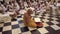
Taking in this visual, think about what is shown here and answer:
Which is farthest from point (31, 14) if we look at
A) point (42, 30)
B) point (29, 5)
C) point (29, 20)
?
point (42, 30)

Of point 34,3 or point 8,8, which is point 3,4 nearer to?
point 8,8

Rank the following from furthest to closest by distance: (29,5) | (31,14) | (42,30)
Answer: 1. (29,5)
2. (31,14)
3. (42,30)

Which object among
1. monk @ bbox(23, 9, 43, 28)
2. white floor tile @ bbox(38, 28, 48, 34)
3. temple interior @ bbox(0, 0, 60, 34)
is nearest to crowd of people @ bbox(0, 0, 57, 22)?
temple interior @ bbox(0, 0, 60, 34)

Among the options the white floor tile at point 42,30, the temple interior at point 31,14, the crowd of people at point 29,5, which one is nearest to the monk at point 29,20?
the temple interior at point 31,14

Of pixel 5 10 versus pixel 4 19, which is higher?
pixel 5 10

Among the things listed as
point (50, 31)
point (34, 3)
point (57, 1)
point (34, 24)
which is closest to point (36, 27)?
point (34, 24)

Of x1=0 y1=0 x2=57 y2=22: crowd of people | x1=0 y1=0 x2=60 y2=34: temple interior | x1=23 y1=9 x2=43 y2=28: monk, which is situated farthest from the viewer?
x1=0 y1=0 x2=57 y2=22: crowd of people

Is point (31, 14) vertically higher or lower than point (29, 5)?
lower

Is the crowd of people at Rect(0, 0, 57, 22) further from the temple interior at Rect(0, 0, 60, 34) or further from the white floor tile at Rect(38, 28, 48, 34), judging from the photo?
the white floor tile at Rect(38, 28, 48, 34)

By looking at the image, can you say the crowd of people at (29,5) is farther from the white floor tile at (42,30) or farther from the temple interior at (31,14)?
the white floor tile at (42,30)

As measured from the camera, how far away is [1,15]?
210cm

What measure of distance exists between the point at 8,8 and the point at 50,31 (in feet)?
5.00

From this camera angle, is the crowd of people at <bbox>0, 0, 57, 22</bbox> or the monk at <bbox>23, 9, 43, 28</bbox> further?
the crowd of people at <bbox>0, 0, 57, 22</bbox>

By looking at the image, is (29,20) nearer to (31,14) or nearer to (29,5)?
(31,14)
